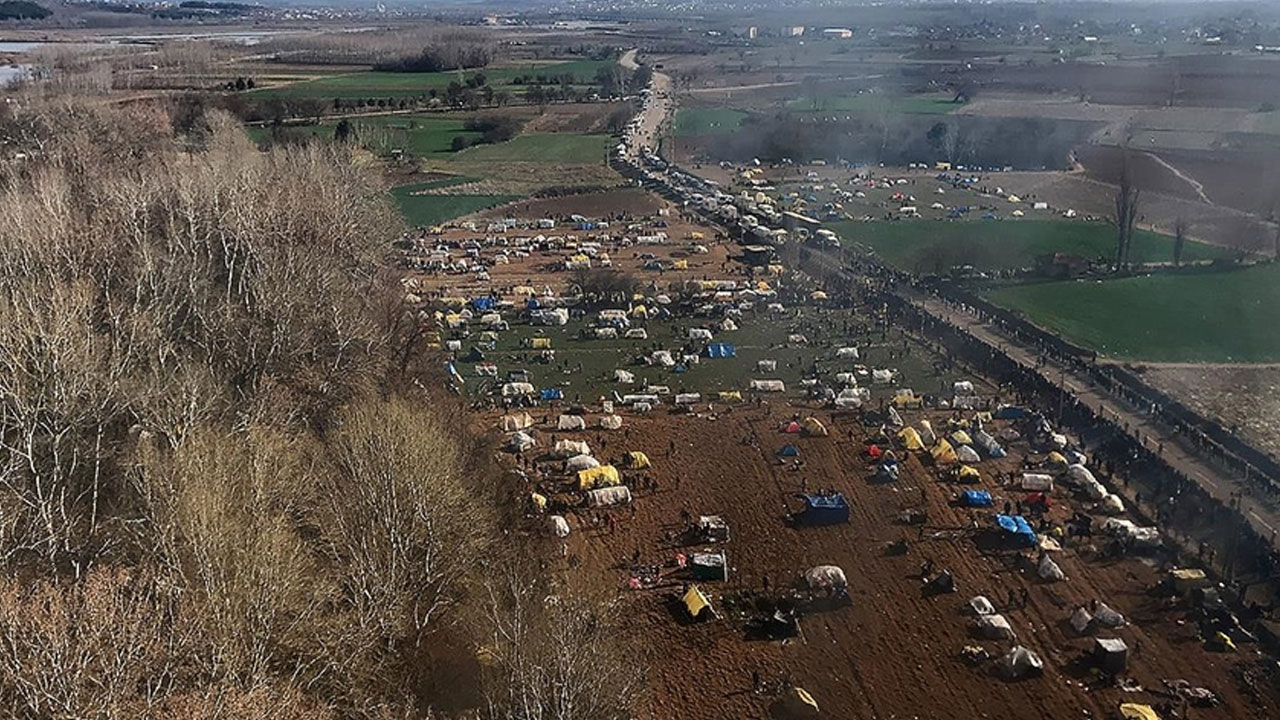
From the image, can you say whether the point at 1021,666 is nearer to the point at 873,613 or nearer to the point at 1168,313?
the point at 873,613

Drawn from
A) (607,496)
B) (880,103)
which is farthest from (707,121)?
(607,496)

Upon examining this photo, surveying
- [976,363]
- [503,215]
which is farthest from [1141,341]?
[503,215]

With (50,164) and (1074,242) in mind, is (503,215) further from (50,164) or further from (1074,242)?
(1074,242)

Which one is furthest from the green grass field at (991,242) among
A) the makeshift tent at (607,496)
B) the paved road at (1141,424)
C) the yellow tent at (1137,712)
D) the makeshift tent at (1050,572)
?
the yellow tent at (1137,712)

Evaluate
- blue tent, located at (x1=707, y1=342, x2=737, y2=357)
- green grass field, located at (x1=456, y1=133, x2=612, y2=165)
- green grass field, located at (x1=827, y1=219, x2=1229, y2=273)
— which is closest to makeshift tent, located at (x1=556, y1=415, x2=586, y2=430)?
blue tent, located at (x1=707, y1=342, x2=737, y2=357)

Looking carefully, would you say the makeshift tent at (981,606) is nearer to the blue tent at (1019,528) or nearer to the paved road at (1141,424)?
the blue tent at (1019,528)

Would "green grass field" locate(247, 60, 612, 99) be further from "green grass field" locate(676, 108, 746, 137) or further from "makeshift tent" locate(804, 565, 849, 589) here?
"makeshift tent" locate(804, 565, 849, 589)
